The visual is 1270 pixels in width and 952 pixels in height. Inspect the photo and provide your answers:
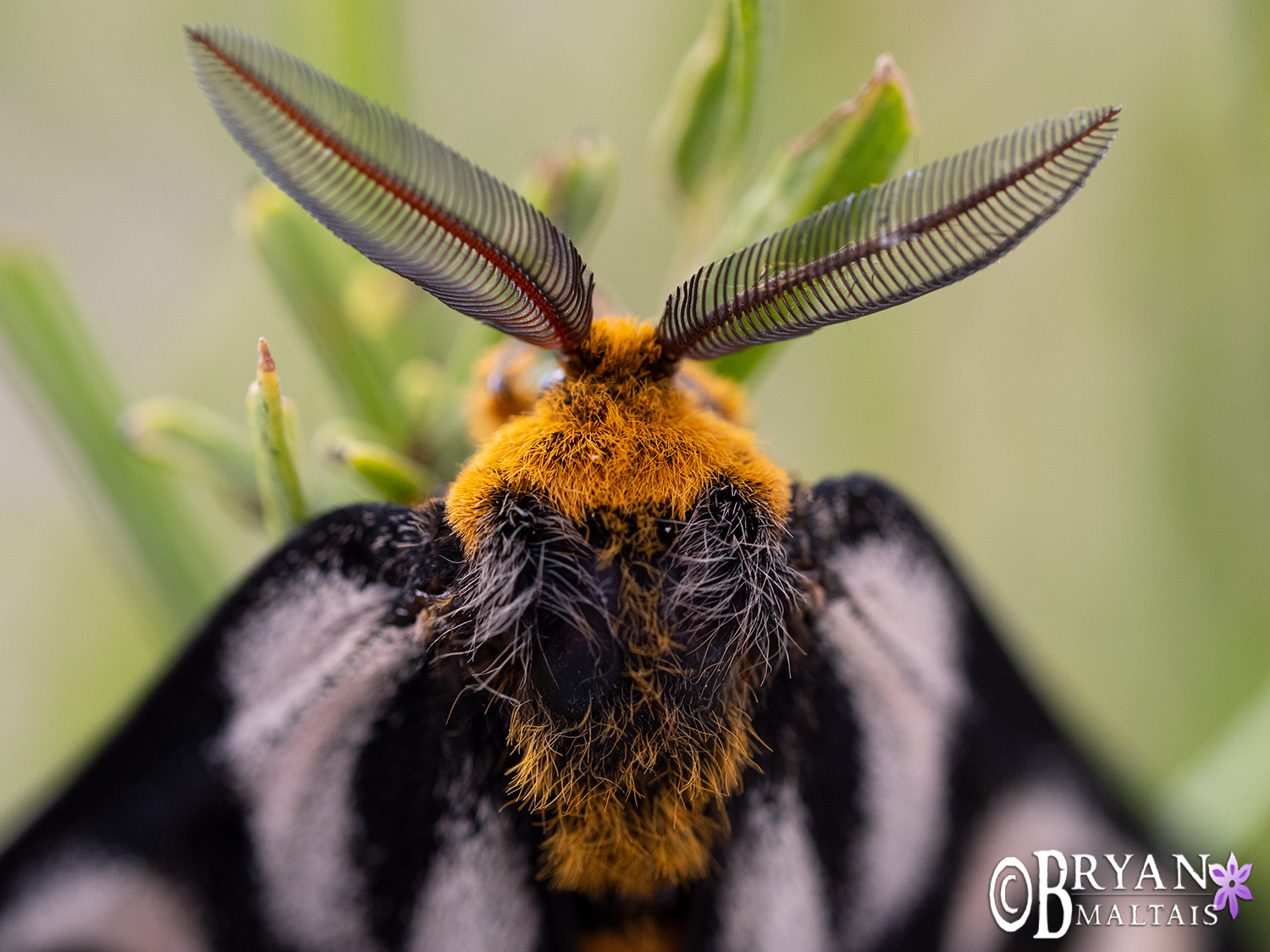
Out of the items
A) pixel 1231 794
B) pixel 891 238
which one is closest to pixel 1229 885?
pixel 1231 794

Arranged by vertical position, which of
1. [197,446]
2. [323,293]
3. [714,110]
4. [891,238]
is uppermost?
[714,110]

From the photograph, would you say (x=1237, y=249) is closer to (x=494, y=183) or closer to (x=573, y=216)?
(x=573, y=216)

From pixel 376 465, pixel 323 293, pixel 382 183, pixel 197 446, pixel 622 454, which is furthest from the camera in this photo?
pixel 323 293

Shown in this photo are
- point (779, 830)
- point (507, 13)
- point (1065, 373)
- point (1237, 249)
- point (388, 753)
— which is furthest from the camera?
point (507, 13)

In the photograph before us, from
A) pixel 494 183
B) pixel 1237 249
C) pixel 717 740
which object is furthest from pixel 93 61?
pixel 1237 249

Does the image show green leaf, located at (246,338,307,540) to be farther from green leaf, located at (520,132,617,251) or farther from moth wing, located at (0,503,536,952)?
green leaf, located at (520,132,617,251)

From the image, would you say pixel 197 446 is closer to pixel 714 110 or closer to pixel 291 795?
pixel 291 795
